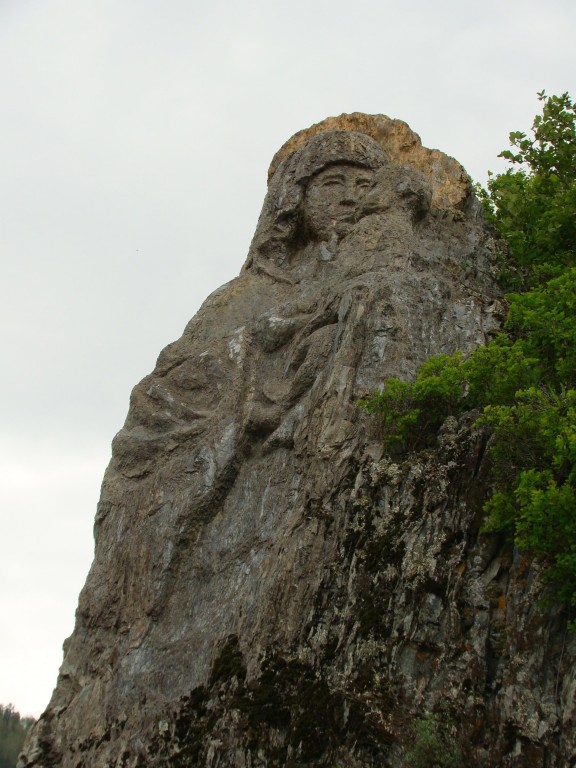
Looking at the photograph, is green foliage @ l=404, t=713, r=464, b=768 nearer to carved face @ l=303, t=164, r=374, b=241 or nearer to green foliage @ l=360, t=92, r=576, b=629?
green foliage @ l=360, t=92, r=576, b=629

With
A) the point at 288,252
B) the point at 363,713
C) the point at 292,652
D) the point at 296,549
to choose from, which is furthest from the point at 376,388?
the point at 288,252

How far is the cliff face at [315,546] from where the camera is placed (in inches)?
468

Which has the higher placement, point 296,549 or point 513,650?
point 296,549

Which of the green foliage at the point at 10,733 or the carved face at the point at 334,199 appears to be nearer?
the carved face at the point at 334,199

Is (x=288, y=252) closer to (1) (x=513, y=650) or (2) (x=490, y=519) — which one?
(2) (x=490, y=519)

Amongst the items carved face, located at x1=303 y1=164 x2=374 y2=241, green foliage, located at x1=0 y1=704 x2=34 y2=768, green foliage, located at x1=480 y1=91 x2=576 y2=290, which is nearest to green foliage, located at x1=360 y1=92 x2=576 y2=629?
green foliage, located at x1=480 y1=91 x2=576 y2=290

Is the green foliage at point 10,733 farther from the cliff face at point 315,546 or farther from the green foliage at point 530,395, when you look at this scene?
the green foliage at point 530,395

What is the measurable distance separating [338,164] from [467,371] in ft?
34.0

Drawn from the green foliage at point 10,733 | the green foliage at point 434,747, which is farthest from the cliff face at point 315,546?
the green foliage at point 10,733

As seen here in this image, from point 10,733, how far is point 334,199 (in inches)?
1091

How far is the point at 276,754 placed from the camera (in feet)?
40.0

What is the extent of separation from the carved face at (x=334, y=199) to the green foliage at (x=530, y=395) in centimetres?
366

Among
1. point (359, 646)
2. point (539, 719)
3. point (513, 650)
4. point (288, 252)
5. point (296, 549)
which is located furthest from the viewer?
point (288, 252)

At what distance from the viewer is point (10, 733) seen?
39906 millimetres
